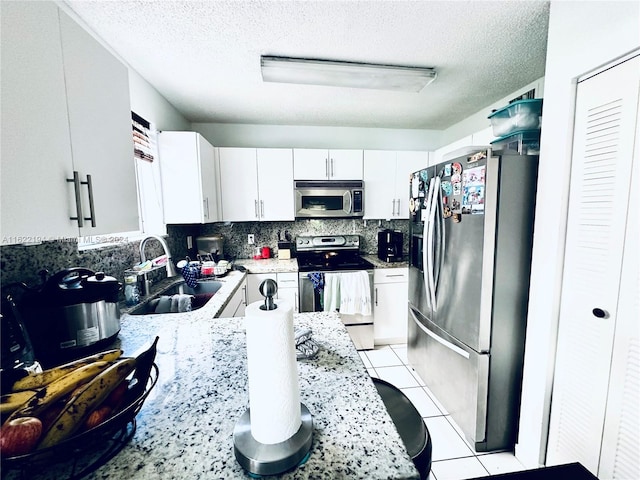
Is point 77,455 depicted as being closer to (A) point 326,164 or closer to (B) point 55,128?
(B) point 55,128

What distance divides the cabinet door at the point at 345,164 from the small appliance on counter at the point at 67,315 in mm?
2323

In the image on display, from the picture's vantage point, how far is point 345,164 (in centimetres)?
288

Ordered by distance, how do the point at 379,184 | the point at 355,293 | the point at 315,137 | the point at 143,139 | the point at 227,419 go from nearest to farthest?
the point at 227,419 < the point at 143,139 < the point at 355,293 < the point at 379,184 < the point at 315,137

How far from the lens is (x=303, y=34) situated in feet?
4.83

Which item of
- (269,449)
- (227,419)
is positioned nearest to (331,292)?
(227,419)

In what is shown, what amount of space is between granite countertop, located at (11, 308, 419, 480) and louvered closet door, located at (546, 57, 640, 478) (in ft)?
3.60

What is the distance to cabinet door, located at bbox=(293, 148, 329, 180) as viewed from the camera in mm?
2814

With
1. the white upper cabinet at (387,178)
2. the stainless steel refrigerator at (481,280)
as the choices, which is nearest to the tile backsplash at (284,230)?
the white upper cabinet at (387,178)

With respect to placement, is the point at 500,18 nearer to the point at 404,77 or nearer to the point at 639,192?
the point at 404,77

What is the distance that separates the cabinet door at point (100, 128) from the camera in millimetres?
822

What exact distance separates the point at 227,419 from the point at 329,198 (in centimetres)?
243

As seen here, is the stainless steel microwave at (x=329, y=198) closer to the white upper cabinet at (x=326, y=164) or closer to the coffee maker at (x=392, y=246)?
the white upper cabinet at (x=326, y=164)

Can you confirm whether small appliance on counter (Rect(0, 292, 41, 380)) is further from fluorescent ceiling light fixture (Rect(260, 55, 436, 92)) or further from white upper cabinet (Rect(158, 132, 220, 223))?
fluorescent ceiling light fixture (Rect(260, 55, 436, 92))

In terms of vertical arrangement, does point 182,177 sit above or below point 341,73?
below
